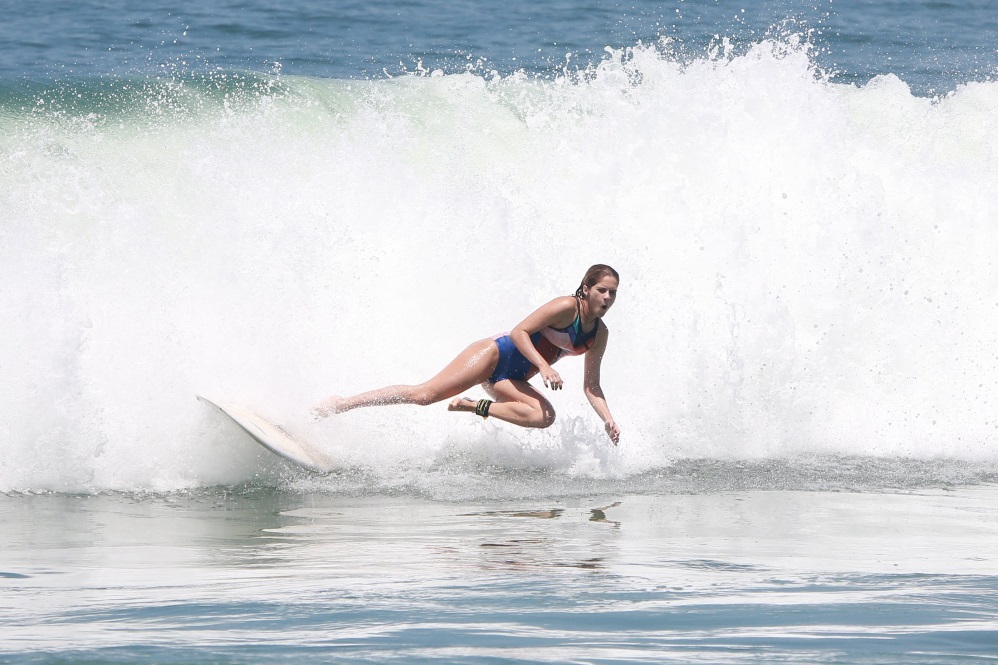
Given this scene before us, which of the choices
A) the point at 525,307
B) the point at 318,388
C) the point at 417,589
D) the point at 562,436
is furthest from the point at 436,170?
the point at 417,589

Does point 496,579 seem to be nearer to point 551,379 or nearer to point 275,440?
point 551,379

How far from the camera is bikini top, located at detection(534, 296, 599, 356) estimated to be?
737 centimetres

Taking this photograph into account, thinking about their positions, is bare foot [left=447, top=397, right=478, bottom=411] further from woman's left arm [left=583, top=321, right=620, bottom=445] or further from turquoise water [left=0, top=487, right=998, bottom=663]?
turquoise water [left=0, top=487, right=998, bottom=663]

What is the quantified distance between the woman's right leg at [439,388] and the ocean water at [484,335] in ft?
0.80

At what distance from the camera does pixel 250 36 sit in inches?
669

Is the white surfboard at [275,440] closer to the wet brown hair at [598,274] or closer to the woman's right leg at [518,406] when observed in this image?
the woman's right leg at [518,406]

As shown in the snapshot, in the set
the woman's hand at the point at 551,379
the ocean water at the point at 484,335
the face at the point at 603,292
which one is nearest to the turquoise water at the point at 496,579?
the ocean water at the point at 484,335

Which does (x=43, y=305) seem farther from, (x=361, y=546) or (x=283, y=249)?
(x=361, y=546)

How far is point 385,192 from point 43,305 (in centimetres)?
355

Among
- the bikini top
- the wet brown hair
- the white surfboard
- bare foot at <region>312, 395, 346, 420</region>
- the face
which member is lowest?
the white surfboard

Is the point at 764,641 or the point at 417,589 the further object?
the point at 417,589

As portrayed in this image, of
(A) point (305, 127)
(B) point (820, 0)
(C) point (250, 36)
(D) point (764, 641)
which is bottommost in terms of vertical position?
(D) point (764, 641)

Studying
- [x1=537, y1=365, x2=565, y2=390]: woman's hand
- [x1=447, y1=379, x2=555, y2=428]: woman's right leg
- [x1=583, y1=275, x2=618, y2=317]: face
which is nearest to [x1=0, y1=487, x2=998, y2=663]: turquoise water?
[x1=537, y1=365, x2=565, y2=390]: woman's hand

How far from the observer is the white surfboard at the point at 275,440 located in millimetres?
7043
